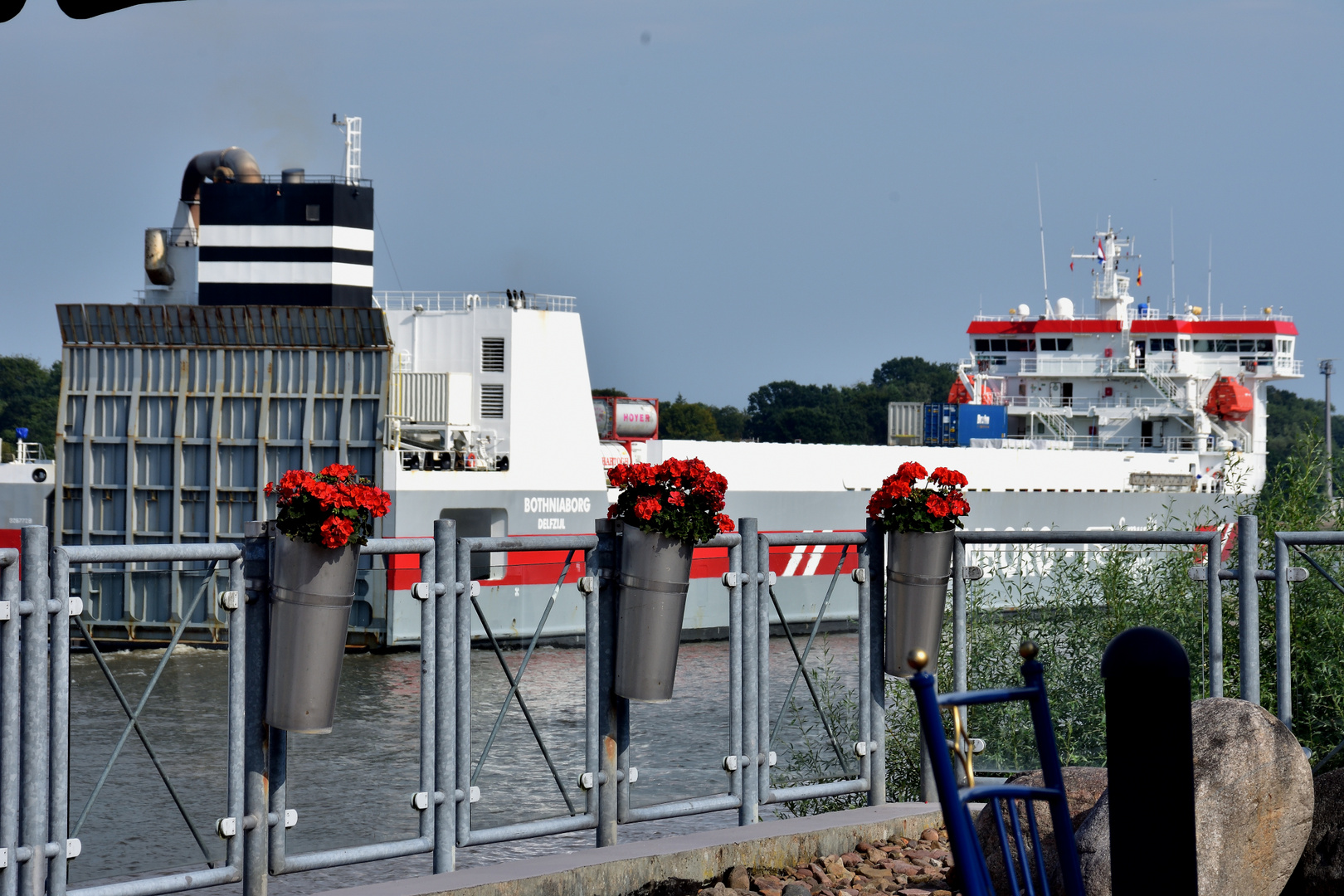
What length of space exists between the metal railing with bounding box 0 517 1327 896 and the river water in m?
0.17

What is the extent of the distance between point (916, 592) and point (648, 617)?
1.49m

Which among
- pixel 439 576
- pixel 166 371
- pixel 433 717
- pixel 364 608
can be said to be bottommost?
pixel 364 608

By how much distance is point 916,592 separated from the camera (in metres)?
6.62

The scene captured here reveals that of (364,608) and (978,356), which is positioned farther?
(978,356)

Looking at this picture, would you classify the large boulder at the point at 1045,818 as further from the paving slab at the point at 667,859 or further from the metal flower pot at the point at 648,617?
the metal flower pot at the point at 648,617

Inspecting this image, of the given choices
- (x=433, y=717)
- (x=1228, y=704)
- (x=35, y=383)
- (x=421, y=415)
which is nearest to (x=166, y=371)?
(x=421, y=415)

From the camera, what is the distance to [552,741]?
7.05 metres

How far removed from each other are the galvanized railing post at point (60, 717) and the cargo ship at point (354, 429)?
12875 millimetres

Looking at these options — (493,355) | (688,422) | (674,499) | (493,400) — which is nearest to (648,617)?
(674,499)

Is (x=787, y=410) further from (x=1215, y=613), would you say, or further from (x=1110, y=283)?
(x=1215, y=613)

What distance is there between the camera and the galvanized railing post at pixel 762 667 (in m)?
6.23

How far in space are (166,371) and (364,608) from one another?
4927 mm

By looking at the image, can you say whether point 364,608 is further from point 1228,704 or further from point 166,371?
point 1228,704

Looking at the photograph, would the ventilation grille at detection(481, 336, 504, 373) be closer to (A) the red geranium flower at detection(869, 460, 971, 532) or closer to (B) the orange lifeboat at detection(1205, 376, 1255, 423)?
(A) the red geranium flower at detection(869, 460, 971, 532)
